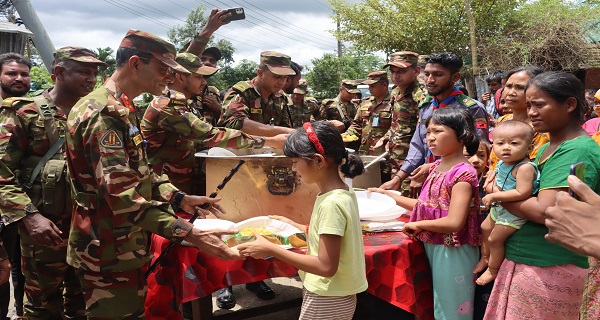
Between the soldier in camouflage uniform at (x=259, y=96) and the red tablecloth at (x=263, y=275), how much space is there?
5.36ft

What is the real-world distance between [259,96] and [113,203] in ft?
8.22

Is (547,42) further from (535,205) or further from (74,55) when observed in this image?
(74,55)

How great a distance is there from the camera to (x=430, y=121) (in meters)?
2.59

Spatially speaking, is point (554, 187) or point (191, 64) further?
point (191, 64)

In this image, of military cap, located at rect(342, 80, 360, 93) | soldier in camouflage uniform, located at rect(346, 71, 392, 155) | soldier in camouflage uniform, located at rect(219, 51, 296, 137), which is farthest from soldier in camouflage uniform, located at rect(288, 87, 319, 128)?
soldier in camouflage uniform, located at rect(219, 51, 296, 137)

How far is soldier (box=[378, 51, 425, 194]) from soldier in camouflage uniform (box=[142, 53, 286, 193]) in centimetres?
199

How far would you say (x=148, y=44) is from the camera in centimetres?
Answer: 236

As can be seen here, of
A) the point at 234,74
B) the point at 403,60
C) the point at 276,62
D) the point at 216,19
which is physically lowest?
the point at 234,74

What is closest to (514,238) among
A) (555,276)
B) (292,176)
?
(555,276)

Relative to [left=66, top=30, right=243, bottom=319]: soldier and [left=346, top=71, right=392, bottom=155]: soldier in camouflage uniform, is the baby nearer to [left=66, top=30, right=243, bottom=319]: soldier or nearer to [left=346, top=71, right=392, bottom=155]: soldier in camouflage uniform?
[left=66, top=30, right=243, bottom=319]: soldier

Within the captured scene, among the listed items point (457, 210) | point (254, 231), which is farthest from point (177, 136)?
point (457, 210)

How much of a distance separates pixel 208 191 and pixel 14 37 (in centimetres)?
518

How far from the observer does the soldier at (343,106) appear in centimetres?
868

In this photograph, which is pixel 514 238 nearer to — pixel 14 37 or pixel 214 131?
pixel 214 131
